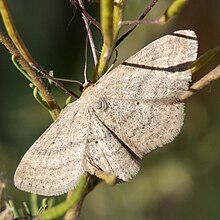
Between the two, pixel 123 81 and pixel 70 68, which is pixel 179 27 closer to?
pixel 70 68

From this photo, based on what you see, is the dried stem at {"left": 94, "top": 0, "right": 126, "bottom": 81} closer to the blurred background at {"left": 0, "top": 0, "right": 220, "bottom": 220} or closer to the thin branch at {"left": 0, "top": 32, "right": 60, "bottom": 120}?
the thin branch at {"left": 0, "top": 32, "right": 60, "bottom": 120}

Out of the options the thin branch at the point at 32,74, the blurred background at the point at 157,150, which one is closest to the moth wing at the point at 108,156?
the thin branch at the point at 32,74

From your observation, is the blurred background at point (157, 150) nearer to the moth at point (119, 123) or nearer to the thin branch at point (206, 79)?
the moth at point (119, 123)

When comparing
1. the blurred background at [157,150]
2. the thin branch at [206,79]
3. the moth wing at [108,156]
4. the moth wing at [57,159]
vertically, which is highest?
the moth wing at [57,159]

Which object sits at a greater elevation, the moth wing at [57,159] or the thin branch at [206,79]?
the moth wing at [57,159]

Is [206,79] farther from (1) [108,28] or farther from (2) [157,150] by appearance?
(2) [157,150]

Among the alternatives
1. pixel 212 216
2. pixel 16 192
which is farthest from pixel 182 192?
pixel 16 192

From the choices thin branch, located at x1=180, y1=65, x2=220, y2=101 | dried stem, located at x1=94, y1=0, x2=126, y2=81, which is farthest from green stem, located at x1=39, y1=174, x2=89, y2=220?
thin branch, located at x1=180, y1=65, x2=220, y2=101

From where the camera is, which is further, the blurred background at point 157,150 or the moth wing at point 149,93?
the blurred background at point 157,150
